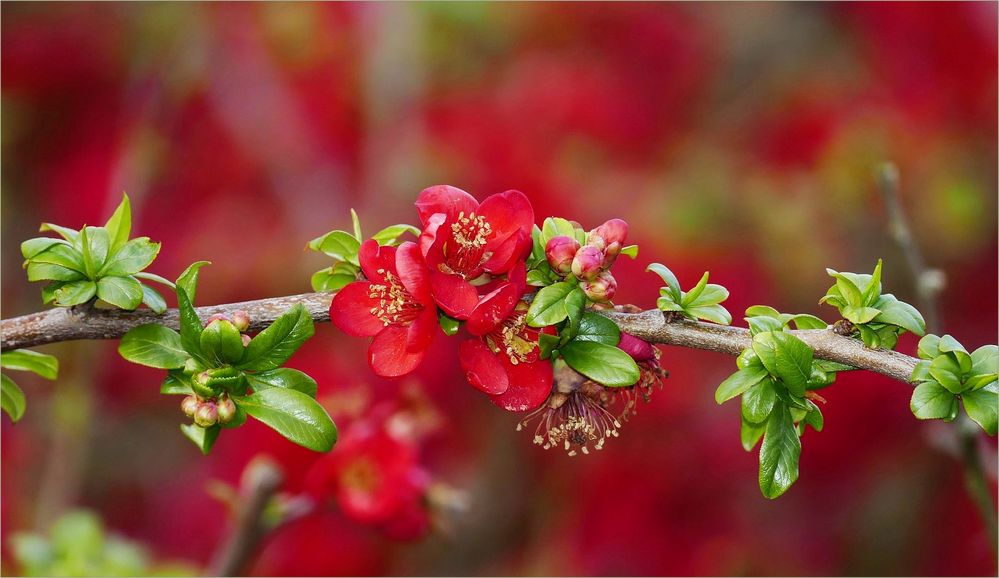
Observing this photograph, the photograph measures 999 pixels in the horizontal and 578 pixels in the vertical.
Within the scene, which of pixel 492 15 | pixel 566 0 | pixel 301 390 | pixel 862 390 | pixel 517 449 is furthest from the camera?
pixel 566 0

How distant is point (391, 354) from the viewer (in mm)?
725

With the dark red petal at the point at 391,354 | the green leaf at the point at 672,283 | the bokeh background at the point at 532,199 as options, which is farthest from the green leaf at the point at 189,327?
the bokeh background at the point at 532,199

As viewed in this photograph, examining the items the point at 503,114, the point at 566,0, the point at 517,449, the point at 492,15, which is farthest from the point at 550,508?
the point at 566,0

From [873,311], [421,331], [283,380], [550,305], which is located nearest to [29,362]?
[283,380]

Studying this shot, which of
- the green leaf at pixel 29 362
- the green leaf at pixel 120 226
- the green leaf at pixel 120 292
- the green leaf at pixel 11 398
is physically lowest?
the green leaf at pixel 11 398

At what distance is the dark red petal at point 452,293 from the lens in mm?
684

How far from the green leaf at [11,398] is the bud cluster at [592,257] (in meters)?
0.50

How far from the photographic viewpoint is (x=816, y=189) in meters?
2.84

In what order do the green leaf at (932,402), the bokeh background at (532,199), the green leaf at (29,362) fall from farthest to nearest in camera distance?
the bokeh background at (532,199)
the green leaf at (29,362)
the green leaf at (932,402)

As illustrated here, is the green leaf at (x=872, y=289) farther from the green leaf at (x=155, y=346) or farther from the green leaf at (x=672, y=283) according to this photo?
the green leaf at (x=155, y=346)

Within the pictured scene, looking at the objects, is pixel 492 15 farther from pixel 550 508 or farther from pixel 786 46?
pixel 550 508

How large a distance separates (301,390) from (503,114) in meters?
2.29

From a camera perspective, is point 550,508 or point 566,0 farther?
point 566,0

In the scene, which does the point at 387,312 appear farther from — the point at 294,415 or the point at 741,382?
the point at 741,382
